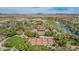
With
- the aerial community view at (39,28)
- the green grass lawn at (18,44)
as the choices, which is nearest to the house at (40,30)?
the aerial community view at (39,28)

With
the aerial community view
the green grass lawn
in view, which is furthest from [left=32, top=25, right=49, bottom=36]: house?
the green grass lawn

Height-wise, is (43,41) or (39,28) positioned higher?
(39,28)

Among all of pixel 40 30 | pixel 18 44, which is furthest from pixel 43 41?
pixel 18 44

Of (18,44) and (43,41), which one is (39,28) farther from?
(18,44)

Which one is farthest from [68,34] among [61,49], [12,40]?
[12,40]

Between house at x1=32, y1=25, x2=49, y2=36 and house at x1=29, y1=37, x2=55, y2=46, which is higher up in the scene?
house at x1=32, y1=25, x2=49, y2=36

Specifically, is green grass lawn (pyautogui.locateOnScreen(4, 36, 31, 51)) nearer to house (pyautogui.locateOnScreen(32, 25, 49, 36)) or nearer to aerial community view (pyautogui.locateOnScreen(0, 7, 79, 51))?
aerial community view (pyautogui.locateOnScreen(0, 7, 79, 51))

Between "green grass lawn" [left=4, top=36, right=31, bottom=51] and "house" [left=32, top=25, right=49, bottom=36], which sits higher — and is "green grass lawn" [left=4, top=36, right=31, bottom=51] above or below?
below
